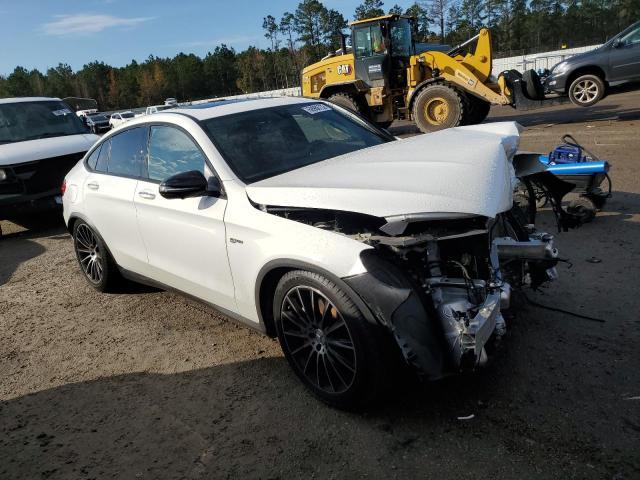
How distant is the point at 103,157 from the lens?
477cm

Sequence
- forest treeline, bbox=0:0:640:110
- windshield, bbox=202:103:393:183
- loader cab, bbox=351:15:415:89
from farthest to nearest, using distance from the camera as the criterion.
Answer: forest treeline, bbox=0:0:640:110 → loader cab, bbox=351:15:415:89 → windshield, bbox=202:103:393:183

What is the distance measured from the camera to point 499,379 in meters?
3.07

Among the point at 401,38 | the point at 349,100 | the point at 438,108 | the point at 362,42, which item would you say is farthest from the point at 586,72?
the point at 349,100

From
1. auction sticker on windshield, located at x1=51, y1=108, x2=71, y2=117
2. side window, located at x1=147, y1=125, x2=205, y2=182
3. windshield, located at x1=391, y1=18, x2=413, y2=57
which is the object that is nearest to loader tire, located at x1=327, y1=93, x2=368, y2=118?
windshield, located at x1=391, y1=18, x2=413, y2=57

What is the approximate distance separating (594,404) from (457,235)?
119 cm

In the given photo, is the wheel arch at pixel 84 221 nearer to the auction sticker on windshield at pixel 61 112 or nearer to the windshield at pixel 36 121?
the windshield at pixel 36 121

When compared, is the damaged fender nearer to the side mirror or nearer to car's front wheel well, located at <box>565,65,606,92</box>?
the side mirror

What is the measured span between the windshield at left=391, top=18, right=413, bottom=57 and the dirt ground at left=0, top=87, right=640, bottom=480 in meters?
10.6

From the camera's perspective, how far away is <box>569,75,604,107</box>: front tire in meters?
12.9

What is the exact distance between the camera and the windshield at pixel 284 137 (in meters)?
3.53

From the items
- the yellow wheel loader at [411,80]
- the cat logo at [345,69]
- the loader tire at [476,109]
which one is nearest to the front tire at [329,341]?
the yellow wheel loader at [411,80]

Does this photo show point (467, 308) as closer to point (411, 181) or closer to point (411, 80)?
point (411, 181)

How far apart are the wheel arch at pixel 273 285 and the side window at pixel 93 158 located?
2612mm

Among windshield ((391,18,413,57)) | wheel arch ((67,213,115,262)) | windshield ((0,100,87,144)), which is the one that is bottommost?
wheel arch ((67,213,115,262))
